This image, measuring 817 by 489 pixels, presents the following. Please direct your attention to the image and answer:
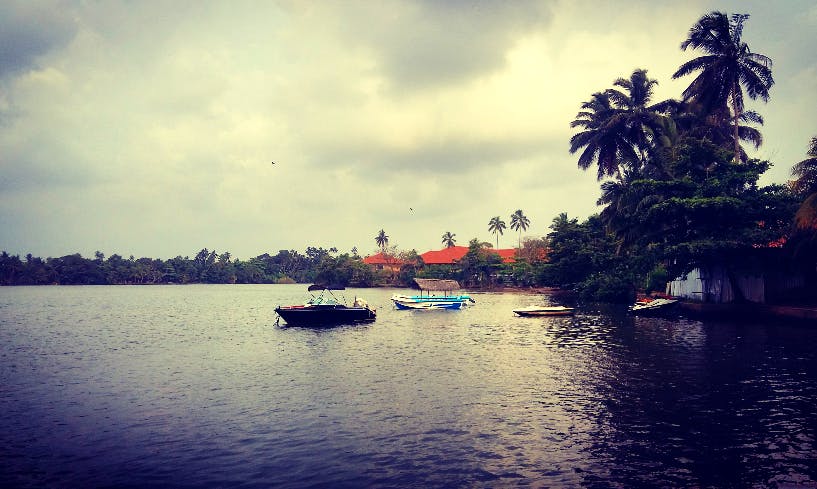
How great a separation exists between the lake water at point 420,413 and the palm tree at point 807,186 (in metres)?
6.79

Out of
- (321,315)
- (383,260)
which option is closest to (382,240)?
(383,260)

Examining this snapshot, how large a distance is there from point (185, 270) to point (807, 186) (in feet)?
588

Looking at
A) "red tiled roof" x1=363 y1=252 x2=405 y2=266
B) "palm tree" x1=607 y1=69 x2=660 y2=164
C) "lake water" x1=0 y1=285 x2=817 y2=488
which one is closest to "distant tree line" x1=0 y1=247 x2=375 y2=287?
"red tiled roof" x1=363 y1=252 x2=405 y2=266

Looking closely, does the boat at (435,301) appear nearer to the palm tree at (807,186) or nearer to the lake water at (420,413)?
the lake water at (420,413)

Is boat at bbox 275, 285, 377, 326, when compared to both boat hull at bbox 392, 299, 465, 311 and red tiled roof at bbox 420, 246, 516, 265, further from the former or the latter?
red tiled roof at bbox 420, 246, 516, 265

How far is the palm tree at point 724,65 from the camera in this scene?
42.8 m

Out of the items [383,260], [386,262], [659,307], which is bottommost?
[659,307]

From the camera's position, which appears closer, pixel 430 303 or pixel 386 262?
pixel 430 303


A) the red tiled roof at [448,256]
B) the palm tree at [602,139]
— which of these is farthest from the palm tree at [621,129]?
the red tiled roof at [448,256]

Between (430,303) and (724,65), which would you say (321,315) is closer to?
(430,303)

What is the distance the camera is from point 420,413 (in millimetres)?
15438

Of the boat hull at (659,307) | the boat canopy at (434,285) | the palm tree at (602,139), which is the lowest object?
the boat hull at (659,307)

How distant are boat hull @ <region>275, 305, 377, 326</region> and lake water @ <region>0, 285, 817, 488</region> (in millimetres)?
8568

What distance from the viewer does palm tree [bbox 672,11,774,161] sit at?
42.8 meters
